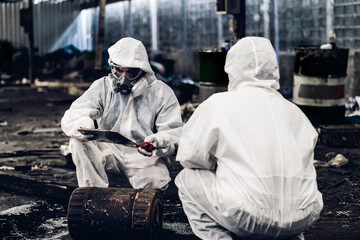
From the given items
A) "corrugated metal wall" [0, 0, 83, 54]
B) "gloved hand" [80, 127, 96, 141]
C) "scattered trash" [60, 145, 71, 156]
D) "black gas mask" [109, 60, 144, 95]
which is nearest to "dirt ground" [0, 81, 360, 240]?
"scattered trash" [60, 145, 71, 156]

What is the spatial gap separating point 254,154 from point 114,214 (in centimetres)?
139

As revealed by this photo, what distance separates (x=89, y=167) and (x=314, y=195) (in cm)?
216

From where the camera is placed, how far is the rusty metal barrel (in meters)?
4.52

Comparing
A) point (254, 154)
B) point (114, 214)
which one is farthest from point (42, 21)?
point (254, 154)

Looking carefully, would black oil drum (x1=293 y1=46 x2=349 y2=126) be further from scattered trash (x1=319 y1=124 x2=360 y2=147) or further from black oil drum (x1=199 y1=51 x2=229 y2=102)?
black oil drum (x1=199 y1=51 x2=229 y2=102)

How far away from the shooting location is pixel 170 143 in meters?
5.11

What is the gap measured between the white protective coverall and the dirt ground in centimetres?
124

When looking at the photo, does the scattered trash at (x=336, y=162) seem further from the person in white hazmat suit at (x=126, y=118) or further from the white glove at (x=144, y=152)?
the white glove at (x=144, y=152)

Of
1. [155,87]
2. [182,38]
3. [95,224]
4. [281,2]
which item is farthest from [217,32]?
[95,224]

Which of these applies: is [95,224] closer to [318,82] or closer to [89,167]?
[89,167]

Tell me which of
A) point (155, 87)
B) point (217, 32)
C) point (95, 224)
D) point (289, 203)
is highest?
point (217, 32)

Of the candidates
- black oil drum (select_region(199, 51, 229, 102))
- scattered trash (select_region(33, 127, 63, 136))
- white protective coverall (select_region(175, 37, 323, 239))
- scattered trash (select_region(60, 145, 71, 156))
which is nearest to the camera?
white protective coverall (select_region(175, 37, 323, 239))

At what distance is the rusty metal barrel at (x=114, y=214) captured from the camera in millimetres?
4516

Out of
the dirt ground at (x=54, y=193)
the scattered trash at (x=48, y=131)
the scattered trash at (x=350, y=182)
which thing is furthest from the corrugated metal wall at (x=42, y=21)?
the scattered trash at (x=350, y=182)
